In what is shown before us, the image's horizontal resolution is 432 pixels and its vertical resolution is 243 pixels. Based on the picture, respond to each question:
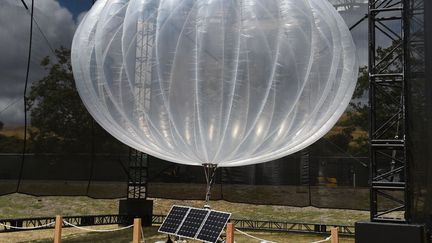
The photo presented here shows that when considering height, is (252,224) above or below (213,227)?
below

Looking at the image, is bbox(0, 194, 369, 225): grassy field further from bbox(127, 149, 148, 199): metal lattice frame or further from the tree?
the tree

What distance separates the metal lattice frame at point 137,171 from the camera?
13789mm

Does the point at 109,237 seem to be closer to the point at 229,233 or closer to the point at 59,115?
the point at 59,115

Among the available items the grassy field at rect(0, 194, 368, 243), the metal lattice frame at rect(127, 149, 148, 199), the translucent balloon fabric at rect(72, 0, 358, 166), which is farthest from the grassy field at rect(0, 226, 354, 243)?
the translucent balloon fabric at rect(72, 0, 358, 166)

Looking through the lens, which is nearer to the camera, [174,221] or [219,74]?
[219,74]

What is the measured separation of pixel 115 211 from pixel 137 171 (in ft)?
12.9

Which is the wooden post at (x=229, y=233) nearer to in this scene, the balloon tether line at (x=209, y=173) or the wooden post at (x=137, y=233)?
the balloon tether line at (x=209, y=173)

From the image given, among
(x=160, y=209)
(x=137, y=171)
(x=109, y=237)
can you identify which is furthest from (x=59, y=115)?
(x=160, y=209)

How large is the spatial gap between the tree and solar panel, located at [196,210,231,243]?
20.1 feet

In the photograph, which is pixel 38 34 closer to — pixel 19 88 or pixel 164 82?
pixel 19 88

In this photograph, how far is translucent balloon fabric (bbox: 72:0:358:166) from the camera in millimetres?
5906

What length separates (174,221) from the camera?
7.73 m

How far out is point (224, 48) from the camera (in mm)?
5883

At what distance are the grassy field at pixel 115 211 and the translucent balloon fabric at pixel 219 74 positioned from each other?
18.0 feet
